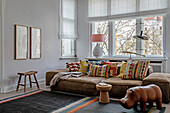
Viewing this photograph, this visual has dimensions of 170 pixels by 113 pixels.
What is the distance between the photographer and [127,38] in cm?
576

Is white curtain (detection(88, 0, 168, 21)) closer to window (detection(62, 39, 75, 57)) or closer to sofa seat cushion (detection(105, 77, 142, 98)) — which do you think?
window (detection(62, 39, 75, 57))

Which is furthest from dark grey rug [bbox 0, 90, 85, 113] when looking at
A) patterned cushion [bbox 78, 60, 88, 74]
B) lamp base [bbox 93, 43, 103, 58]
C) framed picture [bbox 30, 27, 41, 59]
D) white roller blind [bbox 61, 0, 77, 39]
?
white roller blind [bbox 61, 0, 77, 39]

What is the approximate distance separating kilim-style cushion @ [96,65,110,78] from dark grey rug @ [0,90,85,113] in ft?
3.12

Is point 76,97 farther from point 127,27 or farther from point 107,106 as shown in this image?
point 127,27

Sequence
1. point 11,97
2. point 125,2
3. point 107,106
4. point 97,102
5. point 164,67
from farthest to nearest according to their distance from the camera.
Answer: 1. point 125,2
2. point 164,67
3. point 11,97
4. point 97,102
5. point 107,106

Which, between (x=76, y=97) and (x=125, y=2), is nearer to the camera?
(x=76, y=97)

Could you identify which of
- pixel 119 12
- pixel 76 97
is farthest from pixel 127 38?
pixel 76 97

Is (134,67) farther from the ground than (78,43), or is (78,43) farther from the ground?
(78,43)

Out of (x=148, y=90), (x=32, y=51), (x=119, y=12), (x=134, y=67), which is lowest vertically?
(x=148, y=90)

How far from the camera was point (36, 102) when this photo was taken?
3.47 meters

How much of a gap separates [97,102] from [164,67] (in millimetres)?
2474

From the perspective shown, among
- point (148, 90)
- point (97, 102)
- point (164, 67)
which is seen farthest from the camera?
point (164, 67)

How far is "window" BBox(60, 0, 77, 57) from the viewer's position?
239 inches

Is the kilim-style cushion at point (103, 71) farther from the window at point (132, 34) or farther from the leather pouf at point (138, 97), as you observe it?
the leather pouf at point (138, 97)
